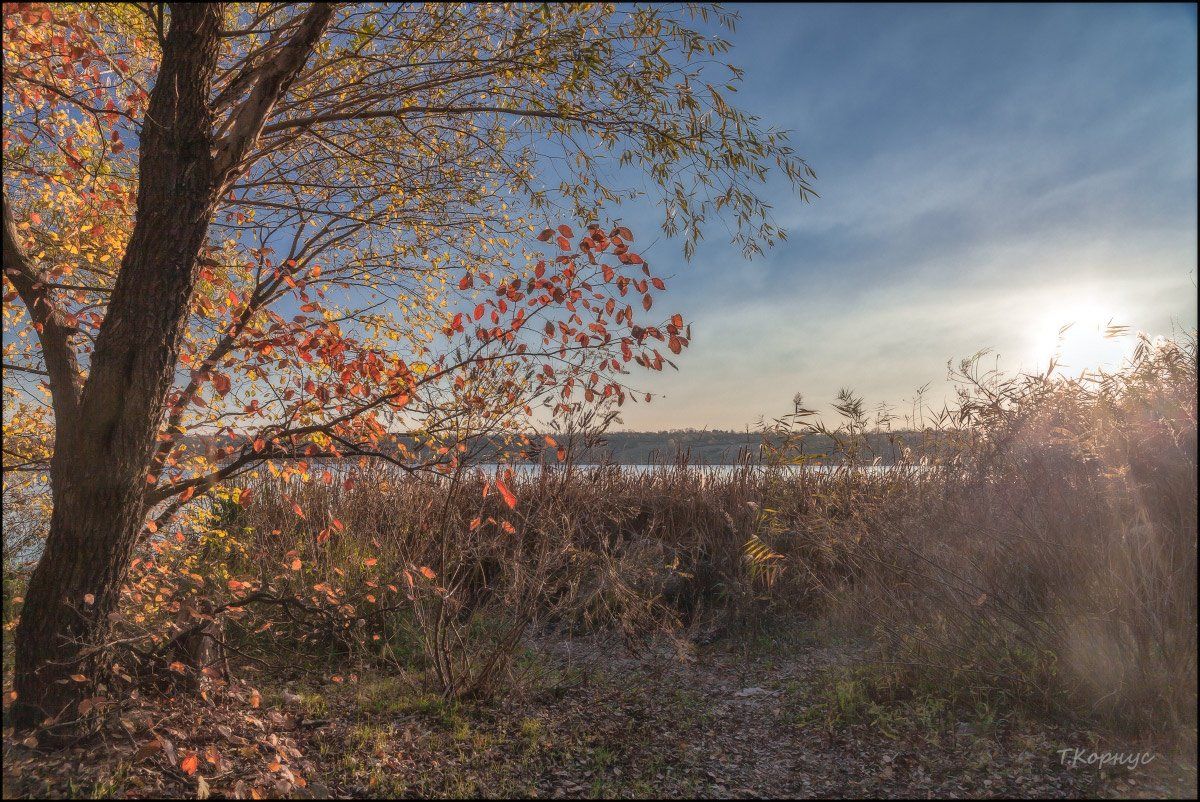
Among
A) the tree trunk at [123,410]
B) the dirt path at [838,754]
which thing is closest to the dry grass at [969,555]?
the dirt path at [838,754]

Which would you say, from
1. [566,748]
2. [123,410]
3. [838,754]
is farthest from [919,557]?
[123,410]

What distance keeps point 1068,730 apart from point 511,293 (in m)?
3.45

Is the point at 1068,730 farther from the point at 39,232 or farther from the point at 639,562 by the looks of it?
the point at 39,232

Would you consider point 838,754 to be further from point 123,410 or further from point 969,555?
point 123,410

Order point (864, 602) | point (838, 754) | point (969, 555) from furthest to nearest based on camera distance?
point (864, 602), point (969, 555), point (838, 754)

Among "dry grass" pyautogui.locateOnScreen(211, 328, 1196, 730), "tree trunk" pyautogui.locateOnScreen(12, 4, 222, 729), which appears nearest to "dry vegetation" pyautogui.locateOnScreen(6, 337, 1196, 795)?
"dry grass" pyautogui.locateOnScreen(211, 328, 1196, 730)

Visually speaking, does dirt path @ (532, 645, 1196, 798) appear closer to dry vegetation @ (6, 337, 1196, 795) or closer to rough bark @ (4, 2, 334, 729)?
dry vegetation @ (6, 337, 1196, 795)

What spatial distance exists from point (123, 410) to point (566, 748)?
261cm

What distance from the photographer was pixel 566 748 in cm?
373

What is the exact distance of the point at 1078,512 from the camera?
12.4ft

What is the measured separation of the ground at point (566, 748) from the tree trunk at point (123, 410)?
39 cm

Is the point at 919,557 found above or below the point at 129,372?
below

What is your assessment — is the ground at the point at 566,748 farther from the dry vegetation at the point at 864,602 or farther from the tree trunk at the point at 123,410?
the tree trunk at the point at 123,410

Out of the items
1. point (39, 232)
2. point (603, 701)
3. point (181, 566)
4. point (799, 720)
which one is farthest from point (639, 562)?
point (39, 232)
